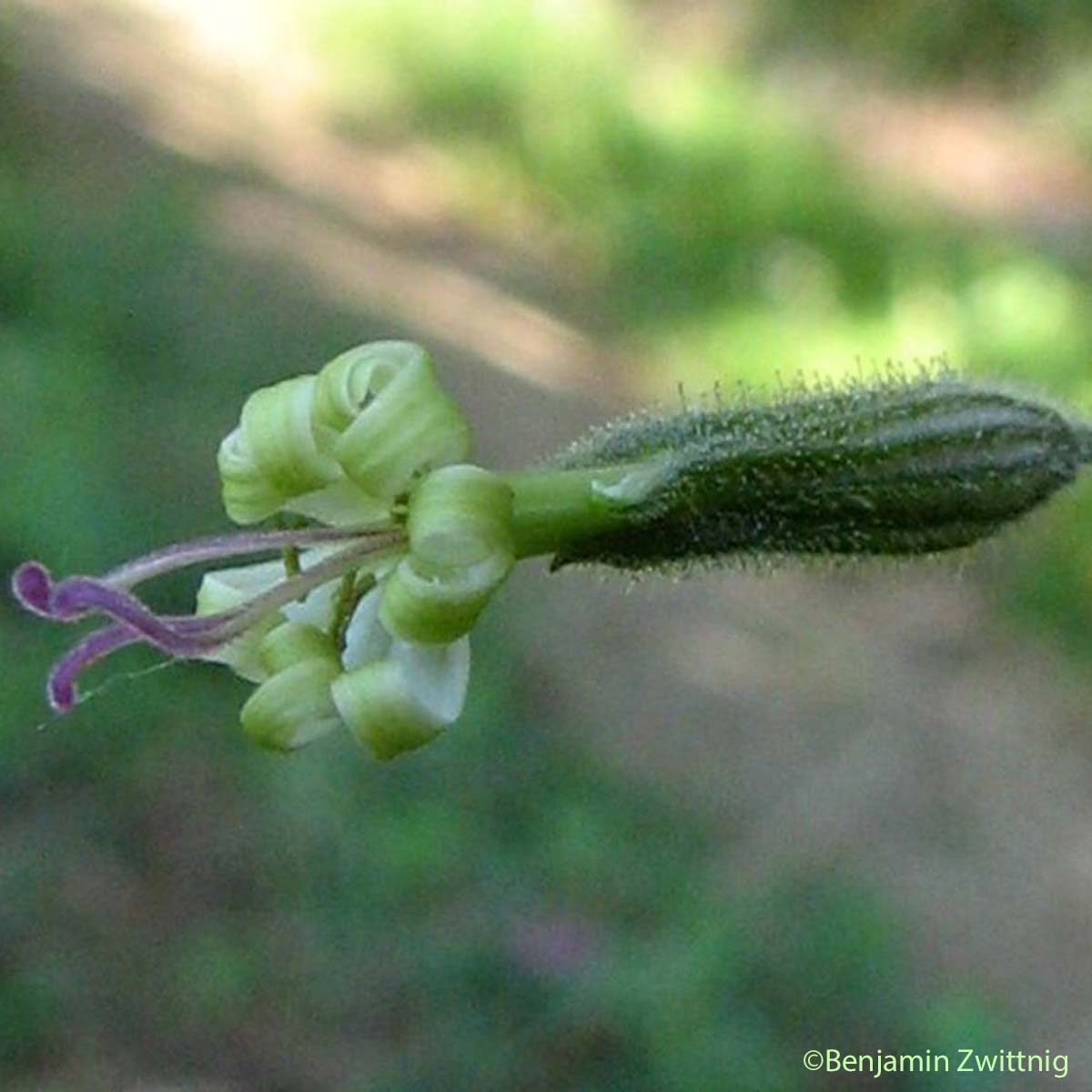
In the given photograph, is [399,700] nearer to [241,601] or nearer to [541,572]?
[241,601]

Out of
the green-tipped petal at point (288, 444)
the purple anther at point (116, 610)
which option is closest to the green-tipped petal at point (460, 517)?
the green-tipped petal at point (288, 444)

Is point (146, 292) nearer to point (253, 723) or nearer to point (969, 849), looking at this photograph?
point (969, 849)

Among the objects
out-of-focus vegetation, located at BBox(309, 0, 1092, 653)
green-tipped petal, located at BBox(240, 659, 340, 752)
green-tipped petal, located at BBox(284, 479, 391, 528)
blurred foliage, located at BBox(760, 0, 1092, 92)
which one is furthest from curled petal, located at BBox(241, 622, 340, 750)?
blurred foliage, located at BBox(760, 0, 1092, 92)

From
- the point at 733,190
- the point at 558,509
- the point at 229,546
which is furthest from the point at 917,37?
the point at 229,546

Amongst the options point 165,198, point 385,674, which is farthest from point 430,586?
point 165,198

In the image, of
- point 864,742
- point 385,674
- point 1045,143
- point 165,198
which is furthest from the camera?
point 1045,143

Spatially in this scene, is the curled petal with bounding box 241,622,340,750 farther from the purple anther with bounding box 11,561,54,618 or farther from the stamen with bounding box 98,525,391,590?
the purple anther with bounding box 11,561,54,618
